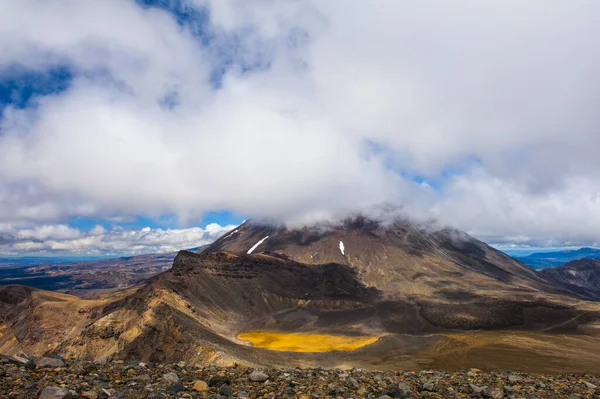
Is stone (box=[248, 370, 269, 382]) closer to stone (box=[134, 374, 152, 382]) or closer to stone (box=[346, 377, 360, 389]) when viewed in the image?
stone (box=[346, 377, 360, 389])

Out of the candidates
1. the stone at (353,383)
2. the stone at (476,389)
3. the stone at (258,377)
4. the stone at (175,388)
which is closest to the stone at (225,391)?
the stone at (175,388)

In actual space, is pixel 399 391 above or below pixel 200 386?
below

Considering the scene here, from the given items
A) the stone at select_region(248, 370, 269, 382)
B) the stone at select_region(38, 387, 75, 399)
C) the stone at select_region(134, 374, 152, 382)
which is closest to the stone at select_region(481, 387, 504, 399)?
the stone at select_region(248, 370, 269, 382)

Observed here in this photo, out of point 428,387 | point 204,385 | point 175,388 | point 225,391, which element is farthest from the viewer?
point 428,387

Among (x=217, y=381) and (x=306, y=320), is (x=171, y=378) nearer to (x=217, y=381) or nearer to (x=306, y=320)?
(x=217, y=381)

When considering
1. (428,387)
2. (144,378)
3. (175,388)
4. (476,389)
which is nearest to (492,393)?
(476,389)

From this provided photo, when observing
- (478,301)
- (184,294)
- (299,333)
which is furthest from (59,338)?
(478,301)

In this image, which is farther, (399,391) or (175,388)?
(399,391)

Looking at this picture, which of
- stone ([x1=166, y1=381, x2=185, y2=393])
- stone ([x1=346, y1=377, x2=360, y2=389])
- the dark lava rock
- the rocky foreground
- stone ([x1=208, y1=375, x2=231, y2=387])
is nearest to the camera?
the rocky foreground
